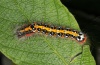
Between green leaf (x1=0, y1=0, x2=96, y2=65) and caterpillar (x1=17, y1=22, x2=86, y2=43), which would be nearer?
green leaf (x1=0, y1=0, x2=96, y2=65)

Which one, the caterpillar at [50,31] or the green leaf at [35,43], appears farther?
the caterpillar at [50,31]

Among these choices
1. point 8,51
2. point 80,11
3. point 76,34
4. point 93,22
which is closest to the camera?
point 8,51

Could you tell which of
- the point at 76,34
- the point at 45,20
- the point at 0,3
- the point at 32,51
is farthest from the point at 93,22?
the point at 0,3

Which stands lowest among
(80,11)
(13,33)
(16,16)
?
(80,11)

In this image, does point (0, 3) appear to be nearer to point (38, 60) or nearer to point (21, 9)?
point (21, 9)
